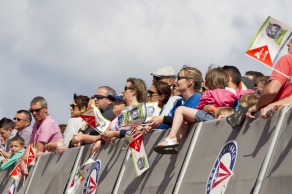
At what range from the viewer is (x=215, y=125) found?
30.5ft

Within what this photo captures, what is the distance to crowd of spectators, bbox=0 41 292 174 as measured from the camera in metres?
8.50

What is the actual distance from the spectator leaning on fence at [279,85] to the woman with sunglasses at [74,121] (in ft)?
21.7

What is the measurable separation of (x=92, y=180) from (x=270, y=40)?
5.64 metres

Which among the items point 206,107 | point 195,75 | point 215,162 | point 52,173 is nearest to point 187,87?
point 195,75

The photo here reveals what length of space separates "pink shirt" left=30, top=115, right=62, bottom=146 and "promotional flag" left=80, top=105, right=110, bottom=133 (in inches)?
114

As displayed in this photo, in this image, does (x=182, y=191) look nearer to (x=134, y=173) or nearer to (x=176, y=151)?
(x=176, y=151)

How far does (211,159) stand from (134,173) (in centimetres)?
232

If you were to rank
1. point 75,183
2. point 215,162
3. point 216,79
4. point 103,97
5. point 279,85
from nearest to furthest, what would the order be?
point 279,85 → point 215,162 → point 216,79 → point 75,183 → point 103,97

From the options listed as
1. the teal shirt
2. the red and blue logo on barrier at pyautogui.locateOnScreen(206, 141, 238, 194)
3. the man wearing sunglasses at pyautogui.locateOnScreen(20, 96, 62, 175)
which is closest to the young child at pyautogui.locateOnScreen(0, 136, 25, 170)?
the teal shirt

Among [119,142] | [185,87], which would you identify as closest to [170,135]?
[185,87]

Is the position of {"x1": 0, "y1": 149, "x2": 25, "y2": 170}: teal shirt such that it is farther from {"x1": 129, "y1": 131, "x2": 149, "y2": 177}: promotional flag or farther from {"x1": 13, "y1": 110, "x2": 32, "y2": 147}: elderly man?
{"x1": 129, "y1": 131, "x2": 149, "y2": 177}: promotional flag

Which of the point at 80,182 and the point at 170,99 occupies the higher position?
the point at 170,99

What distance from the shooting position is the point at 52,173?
1469 centimetres

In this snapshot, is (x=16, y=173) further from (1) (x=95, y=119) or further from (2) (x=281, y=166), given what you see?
(2) (x=281, y=166)
